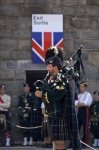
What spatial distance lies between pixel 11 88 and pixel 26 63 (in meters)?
0.71

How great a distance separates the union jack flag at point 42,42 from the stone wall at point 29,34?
0.48ft

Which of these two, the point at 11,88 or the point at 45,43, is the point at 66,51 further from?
the point at 11,88

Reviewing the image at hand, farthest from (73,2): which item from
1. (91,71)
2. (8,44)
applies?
(8,44)

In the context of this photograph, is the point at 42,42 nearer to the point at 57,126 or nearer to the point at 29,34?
the point at 29,34

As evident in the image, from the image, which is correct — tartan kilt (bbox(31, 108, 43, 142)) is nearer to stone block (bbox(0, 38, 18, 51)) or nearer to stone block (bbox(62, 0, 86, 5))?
stone block (bbox(0, 38, 18, 51))

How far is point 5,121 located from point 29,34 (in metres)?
2.32

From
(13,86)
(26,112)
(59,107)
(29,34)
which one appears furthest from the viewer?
(29,34)

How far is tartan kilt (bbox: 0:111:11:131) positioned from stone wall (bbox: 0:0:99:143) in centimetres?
87

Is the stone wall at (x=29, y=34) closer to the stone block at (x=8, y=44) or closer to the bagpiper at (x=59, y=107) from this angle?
the stone block at (x=8, y=44)

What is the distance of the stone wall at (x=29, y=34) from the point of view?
531 inches

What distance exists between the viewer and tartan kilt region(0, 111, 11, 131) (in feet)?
41.1

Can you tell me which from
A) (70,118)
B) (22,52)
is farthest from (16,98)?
(70,118)

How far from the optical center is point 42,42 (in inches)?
530

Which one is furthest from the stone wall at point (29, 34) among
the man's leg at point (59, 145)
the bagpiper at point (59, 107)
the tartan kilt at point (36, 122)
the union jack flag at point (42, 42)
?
the man's leg at point (59, 145)
